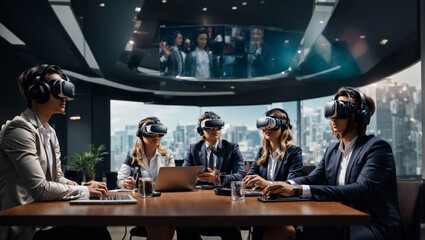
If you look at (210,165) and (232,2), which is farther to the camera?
(232,2)

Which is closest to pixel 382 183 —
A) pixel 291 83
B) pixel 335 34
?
pixel 335 34

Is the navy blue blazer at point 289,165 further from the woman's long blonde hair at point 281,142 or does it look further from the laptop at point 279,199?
the laptop at point 279,199

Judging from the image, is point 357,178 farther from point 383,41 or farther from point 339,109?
point 383,41

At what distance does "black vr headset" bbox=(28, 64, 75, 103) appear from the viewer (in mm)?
2432

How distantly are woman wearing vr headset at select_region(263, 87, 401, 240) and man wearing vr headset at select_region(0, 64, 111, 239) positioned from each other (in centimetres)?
121

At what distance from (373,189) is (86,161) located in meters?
6.30

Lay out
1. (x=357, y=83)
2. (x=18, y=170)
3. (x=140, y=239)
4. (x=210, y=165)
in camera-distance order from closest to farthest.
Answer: (x=18, y=170) < (x=210, y=165) < (x=140, y=239) < (x=357, y=83)

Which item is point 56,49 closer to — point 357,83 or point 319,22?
point 319,22

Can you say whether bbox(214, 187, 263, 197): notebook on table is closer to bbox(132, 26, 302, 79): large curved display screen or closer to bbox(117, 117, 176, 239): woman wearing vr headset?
bbox(117, 117, 176, 239): woman wearing vr headset

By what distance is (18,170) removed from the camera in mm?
2184

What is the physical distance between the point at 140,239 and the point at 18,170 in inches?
129

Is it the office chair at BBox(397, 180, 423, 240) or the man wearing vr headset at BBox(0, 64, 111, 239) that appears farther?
the office chair at BBox(397, 180, 423, 240)

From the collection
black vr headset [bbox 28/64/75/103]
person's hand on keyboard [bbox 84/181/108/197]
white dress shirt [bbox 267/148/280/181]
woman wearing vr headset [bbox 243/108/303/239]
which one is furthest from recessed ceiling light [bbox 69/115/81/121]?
person's hand on keyboard [bbox 84/181/108/197]

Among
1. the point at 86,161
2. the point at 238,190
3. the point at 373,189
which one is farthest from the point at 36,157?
the point at 86,161
